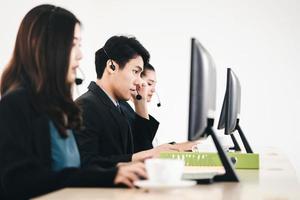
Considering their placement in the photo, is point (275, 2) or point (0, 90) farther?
point (275, 2)

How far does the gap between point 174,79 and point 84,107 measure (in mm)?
3131

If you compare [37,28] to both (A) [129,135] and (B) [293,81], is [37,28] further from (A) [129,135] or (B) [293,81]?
(B) [293,81]

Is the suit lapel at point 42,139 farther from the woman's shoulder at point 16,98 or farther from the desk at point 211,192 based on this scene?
the desk at point 211,192

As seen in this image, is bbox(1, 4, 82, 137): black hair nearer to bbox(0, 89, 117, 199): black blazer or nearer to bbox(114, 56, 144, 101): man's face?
bbox(0, 89, 117, 199): black blazer

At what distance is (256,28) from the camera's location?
541 centimetres

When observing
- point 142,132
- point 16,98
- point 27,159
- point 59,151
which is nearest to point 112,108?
point 142,132

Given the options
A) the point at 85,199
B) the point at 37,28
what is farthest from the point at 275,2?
the point at 85,199

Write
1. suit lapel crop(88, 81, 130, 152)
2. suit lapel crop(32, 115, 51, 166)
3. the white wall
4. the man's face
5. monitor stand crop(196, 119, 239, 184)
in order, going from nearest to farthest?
1. suit lapel crop(32, 115, 51, 166)
2. monitor stand crop(196, 119, 239, 184)
3. suit lapel crop(88, 81, 130, 152)
4. the man's face
5. the white wall

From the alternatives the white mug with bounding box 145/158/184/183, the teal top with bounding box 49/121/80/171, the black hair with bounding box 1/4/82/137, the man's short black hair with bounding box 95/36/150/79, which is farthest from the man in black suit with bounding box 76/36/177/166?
the white mug with bounding box 145/158/184/183

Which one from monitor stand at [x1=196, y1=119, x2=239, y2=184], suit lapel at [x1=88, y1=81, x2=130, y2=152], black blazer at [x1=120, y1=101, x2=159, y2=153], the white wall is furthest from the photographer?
the white wall

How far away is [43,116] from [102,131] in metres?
0.98

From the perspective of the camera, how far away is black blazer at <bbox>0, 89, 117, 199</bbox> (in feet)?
4.42

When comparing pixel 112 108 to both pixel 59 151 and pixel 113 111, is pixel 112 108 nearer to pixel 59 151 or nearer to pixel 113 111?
pixel 113 111

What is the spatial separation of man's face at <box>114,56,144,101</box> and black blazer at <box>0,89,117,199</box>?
1306 millimetres
